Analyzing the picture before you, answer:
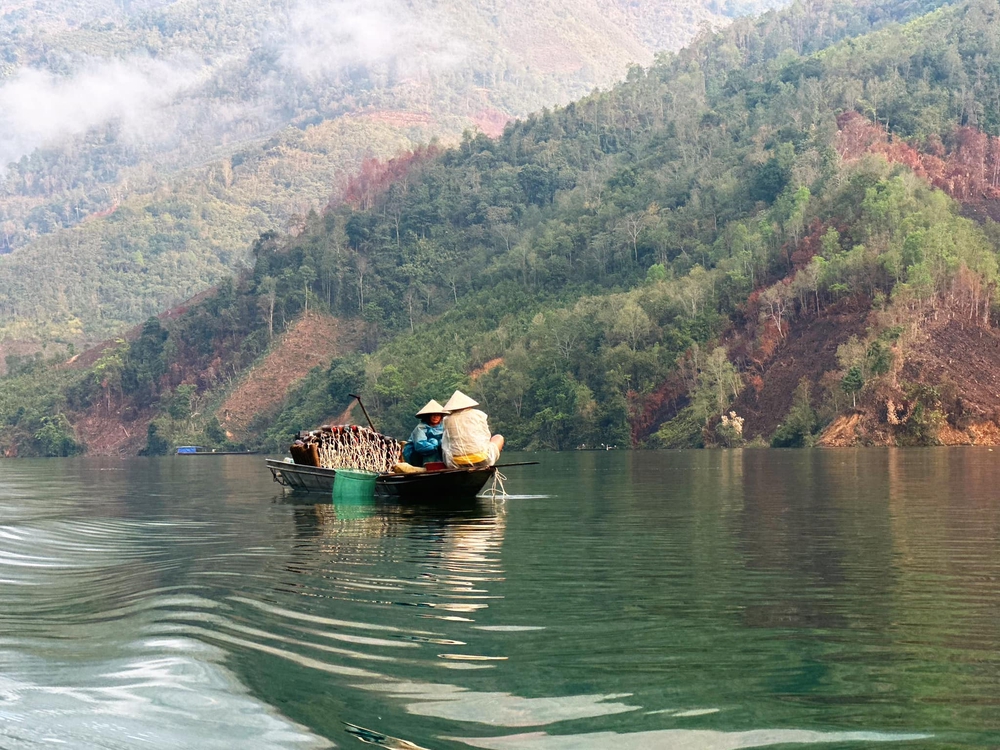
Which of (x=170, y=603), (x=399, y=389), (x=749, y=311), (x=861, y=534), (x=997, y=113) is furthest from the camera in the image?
(x=997, y=113)

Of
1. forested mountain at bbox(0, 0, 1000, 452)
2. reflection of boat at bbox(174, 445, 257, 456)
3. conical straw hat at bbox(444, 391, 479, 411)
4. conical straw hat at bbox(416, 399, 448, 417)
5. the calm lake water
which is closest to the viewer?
the calm lake water

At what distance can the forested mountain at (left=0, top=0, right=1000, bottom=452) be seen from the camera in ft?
294

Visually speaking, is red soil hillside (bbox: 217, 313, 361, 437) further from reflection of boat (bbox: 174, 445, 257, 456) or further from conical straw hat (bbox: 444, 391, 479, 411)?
conical straw hat (bbox: 444, 391, 479, 411)

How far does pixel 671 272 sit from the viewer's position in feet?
382

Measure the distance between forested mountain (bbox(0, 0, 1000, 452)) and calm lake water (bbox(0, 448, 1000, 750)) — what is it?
64022mm

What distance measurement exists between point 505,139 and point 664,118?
22.3 meters

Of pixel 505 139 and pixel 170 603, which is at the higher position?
pixel 505 139

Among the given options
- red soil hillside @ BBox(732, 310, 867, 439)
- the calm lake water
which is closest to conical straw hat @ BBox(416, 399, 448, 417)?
the calm lake water

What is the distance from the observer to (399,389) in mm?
109125

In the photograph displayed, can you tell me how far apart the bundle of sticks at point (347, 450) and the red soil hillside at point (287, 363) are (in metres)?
89.0

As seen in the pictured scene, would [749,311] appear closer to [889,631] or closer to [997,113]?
[997,113]

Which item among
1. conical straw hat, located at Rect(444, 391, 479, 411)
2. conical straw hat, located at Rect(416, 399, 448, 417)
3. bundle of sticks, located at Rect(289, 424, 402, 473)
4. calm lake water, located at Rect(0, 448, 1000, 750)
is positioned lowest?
calm lake water, located at Rect(0, 448, 1000, 750)

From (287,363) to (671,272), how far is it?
45036 mm

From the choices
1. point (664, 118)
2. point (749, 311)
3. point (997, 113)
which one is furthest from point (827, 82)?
point (749, 311)
